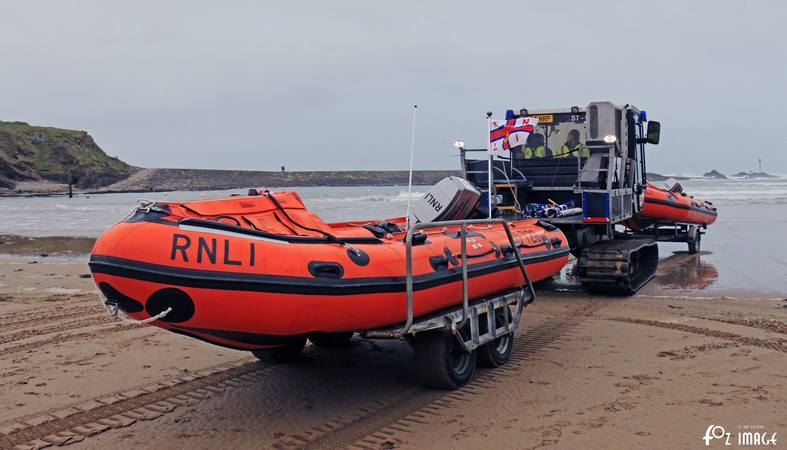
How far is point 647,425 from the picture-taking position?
172 inches

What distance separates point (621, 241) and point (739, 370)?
554 centimetres

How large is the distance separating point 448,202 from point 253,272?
3.54m

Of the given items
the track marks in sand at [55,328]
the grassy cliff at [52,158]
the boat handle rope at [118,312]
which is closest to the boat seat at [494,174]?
the track marks in sand at [55,328]

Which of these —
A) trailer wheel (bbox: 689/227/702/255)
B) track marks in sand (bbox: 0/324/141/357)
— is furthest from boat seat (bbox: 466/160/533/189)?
track marks in sand (bbox: 0/324/141/357)

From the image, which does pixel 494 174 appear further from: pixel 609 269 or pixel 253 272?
pixel 253 272

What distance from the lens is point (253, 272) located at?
4023mm

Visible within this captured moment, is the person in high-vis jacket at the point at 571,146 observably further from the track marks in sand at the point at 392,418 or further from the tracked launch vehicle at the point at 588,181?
the track marks in sand at the point at 392,418

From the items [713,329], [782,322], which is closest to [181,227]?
[713,329]

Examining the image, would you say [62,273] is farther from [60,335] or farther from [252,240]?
[252,240]

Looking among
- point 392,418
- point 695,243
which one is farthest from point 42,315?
point 695,243

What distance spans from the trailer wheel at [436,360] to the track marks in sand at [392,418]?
0.29ft

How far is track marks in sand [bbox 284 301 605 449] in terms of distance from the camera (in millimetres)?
4195

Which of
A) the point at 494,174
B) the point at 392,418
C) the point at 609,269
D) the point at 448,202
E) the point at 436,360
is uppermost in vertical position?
the point at 494,174

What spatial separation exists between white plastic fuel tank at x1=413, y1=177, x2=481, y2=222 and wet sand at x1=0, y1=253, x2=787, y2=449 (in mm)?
1472
